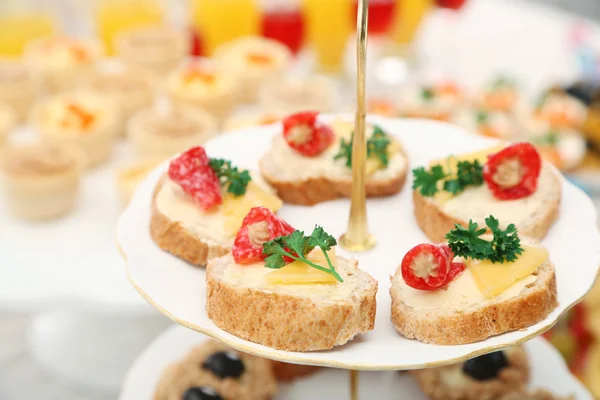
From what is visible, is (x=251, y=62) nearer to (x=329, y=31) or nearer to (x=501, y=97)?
(x=329, y=31)

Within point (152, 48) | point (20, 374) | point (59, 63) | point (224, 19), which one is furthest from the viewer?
point (224, 19)

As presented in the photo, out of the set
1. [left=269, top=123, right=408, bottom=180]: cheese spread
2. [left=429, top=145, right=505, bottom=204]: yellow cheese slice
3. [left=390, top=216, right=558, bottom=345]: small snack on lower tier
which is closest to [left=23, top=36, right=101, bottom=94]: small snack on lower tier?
[left=269, top=123, right=408, bottom=180]: cheese spread

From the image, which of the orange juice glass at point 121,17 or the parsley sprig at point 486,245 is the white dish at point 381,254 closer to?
the parsley sprig at point 486,245

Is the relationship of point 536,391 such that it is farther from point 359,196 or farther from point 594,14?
point 594,14

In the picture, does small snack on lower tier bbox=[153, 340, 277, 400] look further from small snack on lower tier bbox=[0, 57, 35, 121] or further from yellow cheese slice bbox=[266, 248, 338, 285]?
small snack on lower tier bbox=[0, 57, 35, 121]

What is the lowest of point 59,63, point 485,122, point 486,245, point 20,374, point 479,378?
point 20,374

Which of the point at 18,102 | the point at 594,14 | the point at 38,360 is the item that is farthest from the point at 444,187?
the point at 594,14

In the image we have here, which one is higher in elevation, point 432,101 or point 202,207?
point 202,207

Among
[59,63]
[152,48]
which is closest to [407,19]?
[152,48]
